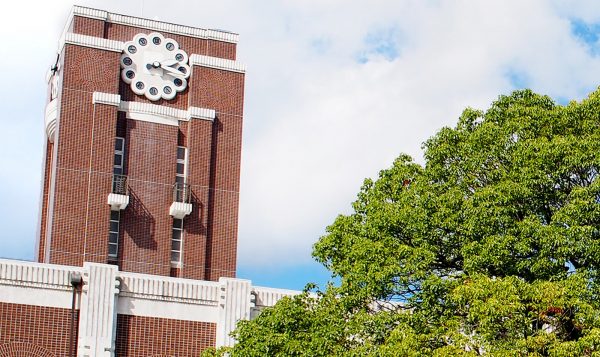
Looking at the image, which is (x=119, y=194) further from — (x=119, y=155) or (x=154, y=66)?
(x=154, y=66)

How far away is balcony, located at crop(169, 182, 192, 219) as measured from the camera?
46281 mm

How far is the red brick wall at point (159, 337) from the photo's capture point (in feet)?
126

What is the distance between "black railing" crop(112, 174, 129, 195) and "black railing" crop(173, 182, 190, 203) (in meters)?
1.86

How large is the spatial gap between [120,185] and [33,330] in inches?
400

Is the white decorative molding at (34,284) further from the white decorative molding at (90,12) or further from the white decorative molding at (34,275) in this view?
the white decorative molding at (90,12)

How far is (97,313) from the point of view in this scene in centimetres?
3775

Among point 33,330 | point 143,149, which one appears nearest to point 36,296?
point 33,330

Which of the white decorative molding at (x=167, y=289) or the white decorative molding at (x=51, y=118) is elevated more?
the white decorative molding at (x=51, y=118)

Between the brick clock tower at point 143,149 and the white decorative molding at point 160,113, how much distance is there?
0.16 feet

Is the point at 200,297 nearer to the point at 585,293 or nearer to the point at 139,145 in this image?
the point at 139,145

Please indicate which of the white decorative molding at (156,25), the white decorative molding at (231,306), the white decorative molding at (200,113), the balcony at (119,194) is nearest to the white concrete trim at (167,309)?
the white decorative molding at (231,306)

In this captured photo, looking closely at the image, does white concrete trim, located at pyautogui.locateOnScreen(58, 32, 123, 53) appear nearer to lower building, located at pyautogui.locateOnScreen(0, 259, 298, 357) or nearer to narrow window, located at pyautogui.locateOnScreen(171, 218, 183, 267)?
narrow window, located at pyautogui.locateOnScreen(171, 218, 183, 267)

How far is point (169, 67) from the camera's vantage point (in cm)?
4866

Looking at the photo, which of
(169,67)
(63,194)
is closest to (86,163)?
(63,194)
